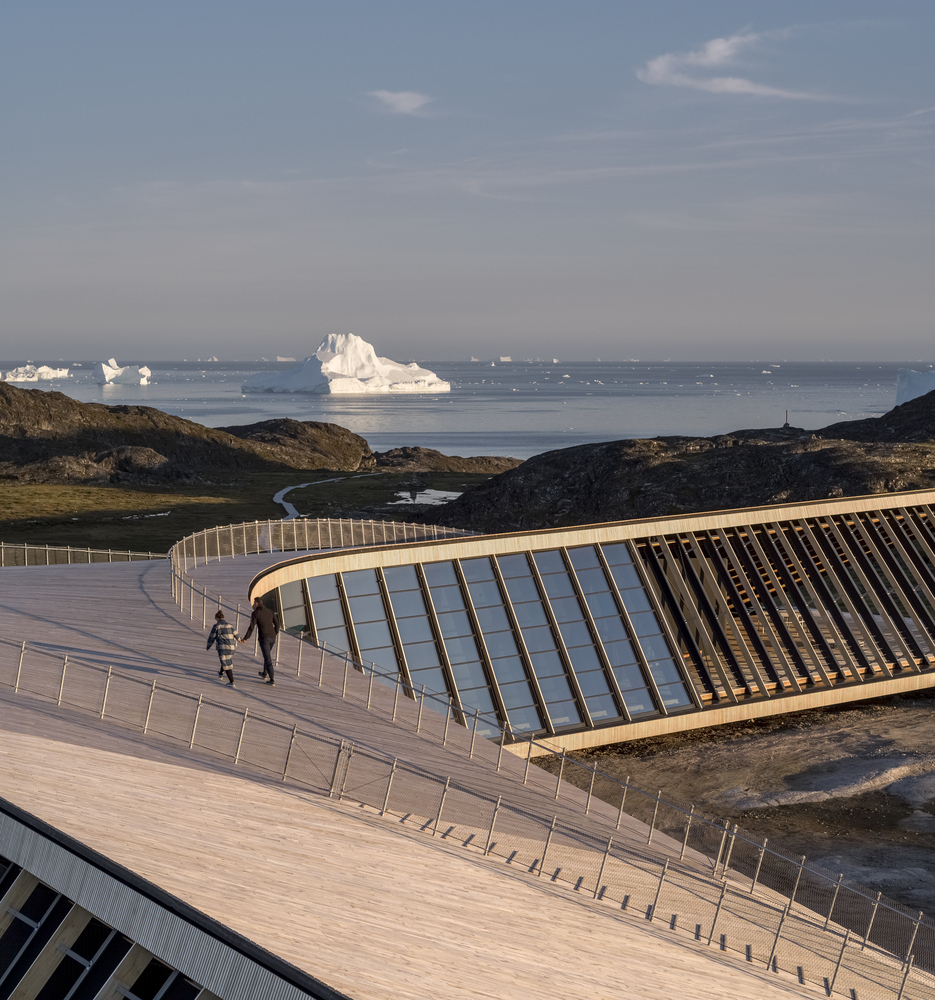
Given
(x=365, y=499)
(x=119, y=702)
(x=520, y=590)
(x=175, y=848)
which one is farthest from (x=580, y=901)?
(x=365, y=499)

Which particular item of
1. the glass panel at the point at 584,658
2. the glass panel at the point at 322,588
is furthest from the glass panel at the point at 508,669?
the glass panel at the point at 322,588

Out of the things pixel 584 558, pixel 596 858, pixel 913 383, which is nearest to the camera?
pixel 596 858

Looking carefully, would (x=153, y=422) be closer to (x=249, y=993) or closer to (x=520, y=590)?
(x=520, y=590)

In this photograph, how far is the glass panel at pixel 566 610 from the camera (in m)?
34.6

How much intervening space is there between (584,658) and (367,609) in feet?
23.5

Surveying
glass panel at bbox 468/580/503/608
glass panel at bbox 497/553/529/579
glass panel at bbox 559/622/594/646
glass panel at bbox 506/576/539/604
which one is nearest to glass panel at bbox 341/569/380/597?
glass panel at bbox 468/580/503/608

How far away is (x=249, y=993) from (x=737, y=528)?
30.5m

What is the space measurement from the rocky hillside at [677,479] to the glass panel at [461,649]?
47.0m

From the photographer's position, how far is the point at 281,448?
526ft

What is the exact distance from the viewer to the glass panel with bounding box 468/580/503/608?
112 ft

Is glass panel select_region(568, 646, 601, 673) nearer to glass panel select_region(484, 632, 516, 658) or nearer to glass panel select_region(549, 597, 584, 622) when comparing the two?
glass panel select_region(549, 597, 584, 622)

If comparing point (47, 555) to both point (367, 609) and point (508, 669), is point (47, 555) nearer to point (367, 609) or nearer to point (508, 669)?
point (367, 609)

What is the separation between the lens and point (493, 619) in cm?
3381

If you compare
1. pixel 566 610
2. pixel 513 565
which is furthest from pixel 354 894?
pixel 513 565
